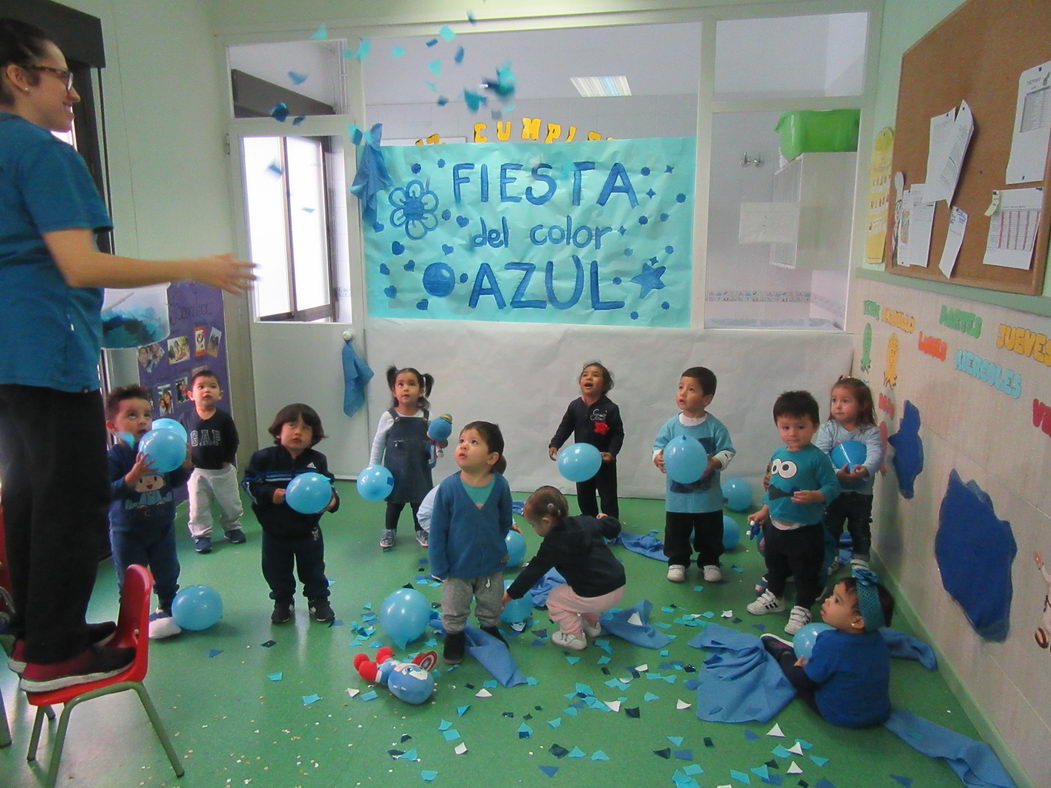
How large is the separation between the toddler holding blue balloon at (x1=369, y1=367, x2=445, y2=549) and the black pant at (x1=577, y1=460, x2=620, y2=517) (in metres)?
0.80

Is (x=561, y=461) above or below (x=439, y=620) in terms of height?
above

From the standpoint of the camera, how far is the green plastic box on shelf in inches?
157

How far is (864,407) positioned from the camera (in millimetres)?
3295

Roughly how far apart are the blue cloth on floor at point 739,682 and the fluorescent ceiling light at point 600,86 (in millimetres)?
4359

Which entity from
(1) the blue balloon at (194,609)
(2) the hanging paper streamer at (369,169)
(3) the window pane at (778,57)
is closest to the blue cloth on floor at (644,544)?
(1) the blue balloon at (194,609)

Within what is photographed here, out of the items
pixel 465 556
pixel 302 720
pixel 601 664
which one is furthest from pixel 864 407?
pixel 302 720

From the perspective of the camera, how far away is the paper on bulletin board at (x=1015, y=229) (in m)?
2.09

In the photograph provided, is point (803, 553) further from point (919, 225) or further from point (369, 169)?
point (369, 169)

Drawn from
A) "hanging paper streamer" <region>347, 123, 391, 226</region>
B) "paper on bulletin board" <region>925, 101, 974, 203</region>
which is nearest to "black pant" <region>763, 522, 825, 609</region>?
"paper on bulletin board" <region>925, 101, 974, 203</region>

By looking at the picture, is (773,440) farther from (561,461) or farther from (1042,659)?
(1042,659)

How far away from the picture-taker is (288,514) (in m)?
2.91

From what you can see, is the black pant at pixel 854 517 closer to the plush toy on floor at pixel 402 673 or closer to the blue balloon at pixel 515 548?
the blue balloon at pixel 515 548

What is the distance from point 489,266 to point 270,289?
2.00 meters

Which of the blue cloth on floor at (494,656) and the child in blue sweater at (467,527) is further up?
the child in blue sweater at (467,527)
